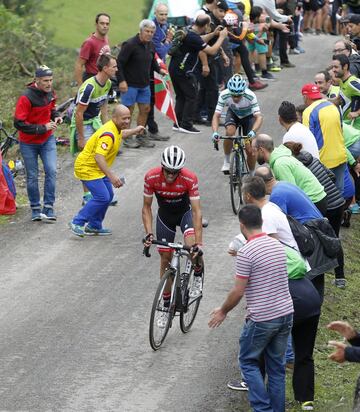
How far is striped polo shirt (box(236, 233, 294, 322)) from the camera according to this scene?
9.05 meters

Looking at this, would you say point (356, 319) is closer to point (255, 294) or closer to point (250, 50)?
point (255, 294)

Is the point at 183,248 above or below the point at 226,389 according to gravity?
above

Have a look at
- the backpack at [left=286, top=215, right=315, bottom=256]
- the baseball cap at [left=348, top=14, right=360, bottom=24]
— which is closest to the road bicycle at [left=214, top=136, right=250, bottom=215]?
the baseball cap at [left=348, top=14, right=360, bottom=24]

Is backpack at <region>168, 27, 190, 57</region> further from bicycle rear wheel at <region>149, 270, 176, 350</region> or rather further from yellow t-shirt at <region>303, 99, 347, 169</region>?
bicycle rear wheel at <region>149, 270, 176, 350</region>

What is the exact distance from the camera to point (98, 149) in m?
14.5

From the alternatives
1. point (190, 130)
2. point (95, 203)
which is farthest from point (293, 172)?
point (190, 130)

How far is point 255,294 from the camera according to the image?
362 inches

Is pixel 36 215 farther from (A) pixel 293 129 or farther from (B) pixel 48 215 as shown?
(A) pixel 293 129

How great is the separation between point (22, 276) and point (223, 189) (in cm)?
484

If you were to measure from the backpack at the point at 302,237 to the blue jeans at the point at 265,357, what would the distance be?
1.06m

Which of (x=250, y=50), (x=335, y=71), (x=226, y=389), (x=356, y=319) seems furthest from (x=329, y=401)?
(x=250, y=50)

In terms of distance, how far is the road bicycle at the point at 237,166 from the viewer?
1631 centimetres

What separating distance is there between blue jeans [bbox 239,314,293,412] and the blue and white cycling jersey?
303 inches

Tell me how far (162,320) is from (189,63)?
9618mm
